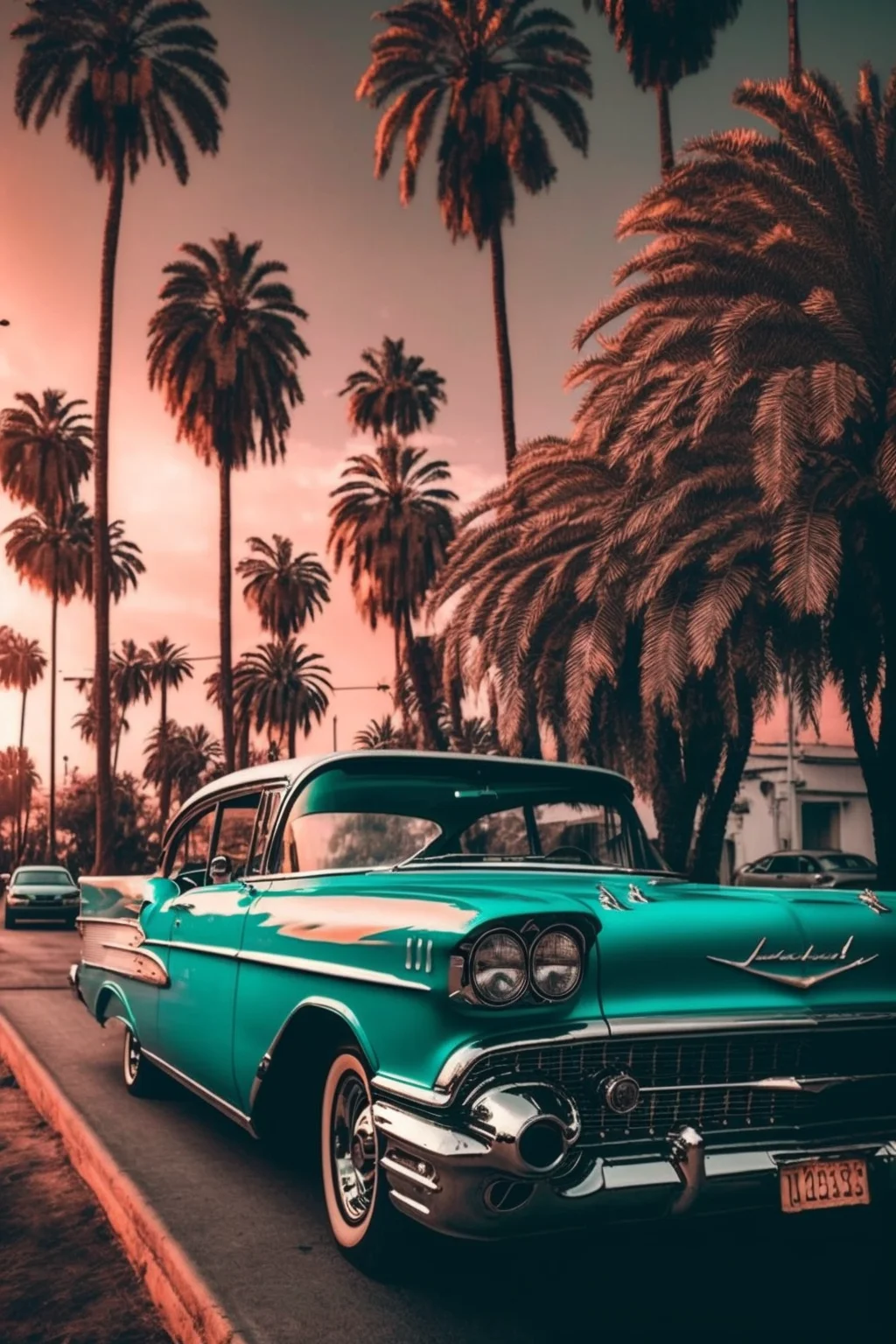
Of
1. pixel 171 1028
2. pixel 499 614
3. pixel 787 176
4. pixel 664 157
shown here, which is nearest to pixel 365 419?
pixel 664 157

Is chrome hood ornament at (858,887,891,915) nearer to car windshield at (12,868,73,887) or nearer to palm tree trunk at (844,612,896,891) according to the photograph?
palm tree trunk at (844,612,896,891)

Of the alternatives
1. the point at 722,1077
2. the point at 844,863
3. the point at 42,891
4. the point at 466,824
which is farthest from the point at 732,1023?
the point at 844,863

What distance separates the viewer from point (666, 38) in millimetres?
26000

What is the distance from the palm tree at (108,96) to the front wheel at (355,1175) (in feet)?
93.0

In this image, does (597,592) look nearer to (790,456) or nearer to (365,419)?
(790,456)

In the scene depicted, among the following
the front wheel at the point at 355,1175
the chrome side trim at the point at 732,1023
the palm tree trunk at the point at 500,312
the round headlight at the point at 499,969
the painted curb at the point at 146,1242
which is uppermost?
the palm tree trunk at the point at 500,312

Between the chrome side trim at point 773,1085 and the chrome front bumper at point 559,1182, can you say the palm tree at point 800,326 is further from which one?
the chrome front bumper at point 559,1182

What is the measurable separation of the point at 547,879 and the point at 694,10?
25453 mm

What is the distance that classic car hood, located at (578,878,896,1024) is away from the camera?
141 inches

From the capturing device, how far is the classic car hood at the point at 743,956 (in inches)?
141

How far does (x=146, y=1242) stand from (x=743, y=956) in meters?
2.21

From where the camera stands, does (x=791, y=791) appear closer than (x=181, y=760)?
Yes

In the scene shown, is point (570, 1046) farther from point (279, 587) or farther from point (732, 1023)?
point (279, 587)

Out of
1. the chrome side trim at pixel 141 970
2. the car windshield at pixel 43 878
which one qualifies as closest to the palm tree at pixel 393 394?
the car windshield at pixel 43 878
